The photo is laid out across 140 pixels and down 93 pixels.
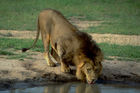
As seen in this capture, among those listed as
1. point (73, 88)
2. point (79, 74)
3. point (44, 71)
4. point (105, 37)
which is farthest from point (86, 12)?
point (73, 88)

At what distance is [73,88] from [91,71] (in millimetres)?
516

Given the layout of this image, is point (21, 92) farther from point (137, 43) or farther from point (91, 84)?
point (137, 43)

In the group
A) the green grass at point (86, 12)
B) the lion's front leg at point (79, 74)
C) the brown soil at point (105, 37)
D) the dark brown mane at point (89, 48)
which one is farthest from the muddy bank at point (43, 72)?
the green grass at point (86, 12)

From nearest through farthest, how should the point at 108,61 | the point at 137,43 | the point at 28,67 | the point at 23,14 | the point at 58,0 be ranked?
1. the point at 28,67
2. the point at 108,61
3. the point at 137,43
4. the point at 23,14
5. the point at 58,0

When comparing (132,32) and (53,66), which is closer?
(53,66)

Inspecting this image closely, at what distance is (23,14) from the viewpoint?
64.5 ft

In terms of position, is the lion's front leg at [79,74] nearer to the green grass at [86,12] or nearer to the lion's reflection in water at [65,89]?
the lion's reflection in water at [65,89]

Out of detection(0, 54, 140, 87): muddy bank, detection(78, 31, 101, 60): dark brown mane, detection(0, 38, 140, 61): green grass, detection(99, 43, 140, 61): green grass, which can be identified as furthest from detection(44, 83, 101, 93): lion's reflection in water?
detection(99, 43, 140, 61): green grass

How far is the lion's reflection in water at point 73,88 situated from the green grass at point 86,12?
7067 mm

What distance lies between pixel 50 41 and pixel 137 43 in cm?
478

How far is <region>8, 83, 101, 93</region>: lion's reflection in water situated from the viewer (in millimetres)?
7816

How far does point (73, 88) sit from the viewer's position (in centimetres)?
822

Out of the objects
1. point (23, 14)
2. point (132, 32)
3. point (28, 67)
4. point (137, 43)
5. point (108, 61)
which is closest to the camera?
point (28, 67)

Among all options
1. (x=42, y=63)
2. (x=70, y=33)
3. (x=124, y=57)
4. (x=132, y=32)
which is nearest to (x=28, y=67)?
(x=42, y=63)
